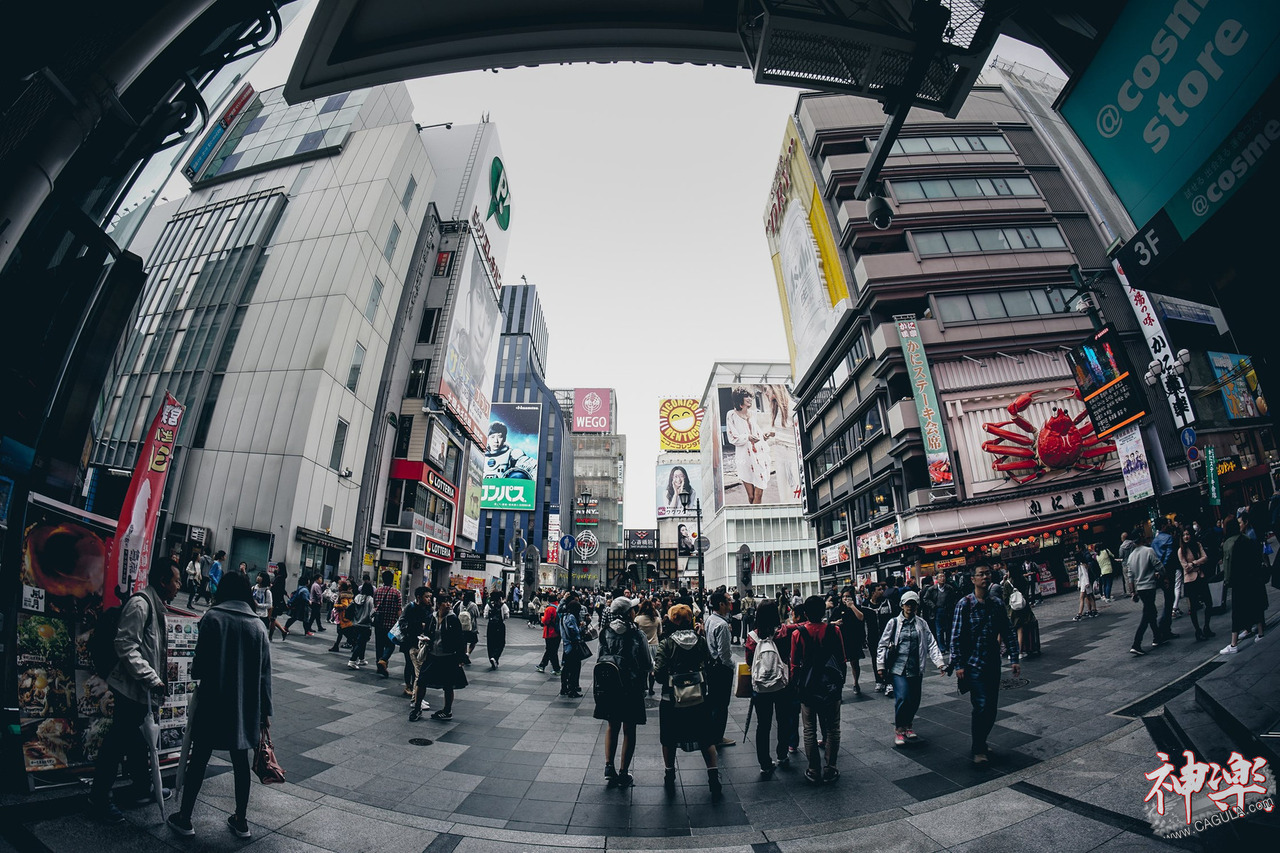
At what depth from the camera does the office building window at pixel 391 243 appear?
30.5m

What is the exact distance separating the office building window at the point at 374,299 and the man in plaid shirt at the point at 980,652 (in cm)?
3111

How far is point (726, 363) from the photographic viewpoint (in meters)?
87.8

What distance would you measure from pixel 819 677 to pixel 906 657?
60.2 inches

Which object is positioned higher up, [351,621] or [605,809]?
[351,621]

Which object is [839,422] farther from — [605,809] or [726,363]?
[726,363]

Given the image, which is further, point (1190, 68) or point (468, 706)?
point (468, 706)

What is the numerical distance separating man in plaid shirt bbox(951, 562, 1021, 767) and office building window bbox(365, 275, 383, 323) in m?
31.1

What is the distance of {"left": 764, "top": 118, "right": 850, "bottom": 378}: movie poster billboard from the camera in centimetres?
3806

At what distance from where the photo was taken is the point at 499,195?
48.0 meters

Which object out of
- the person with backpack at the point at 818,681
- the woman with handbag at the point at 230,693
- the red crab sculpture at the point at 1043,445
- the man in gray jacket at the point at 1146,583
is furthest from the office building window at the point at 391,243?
the red crab sculpture at the point at 1043,445

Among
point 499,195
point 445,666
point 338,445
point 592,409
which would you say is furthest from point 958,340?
point 592,409

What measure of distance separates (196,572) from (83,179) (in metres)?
15.5

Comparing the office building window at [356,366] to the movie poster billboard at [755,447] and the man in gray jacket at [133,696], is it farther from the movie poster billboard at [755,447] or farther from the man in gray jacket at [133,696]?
the movie poster billboard at [755,447]

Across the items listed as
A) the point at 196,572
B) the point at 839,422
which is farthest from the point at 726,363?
the point at 196,572
